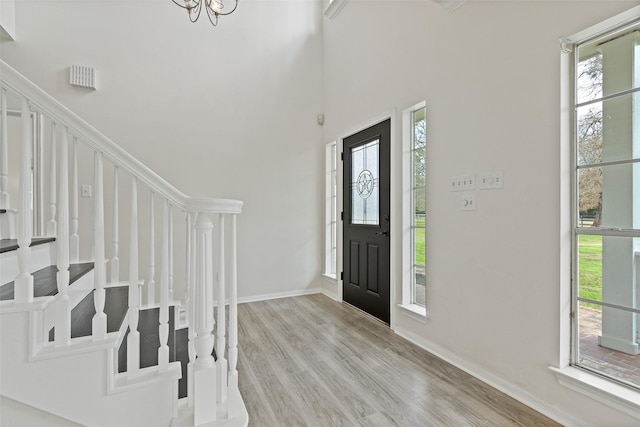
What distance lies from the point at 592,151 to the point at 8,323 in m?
2.78

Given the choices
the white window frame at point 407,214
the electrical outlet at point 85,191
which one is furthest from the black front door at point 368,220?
the electrical outlet at point 85,191

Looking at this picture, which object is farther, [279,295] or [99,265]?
[279,295]

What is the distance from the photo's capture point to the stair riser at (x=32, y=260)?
4.69 feet

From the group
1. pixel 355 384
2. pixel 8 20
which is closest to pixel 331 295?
pixel 355 384

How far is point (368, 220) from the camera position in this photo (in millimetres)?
3373

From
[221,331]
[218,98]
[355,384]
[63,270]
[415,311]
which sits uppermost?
[218,98]

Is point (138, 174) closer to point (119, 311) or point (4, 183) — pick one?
point (4, 183)

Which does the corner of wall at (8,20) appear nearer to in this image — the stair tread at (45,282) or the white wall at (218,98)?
the white wall at (218,98)

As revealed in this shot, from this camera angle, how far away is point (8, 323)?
1.15 metres

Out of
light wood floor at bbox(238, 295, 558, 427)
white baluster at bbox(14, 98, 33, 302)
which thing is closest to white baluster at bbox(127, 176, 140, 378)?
white baluster at bbox(14, 98, 33, 302)

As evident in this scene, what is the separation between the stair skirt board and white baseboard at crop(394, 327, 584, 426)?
Answer: 2.60 m

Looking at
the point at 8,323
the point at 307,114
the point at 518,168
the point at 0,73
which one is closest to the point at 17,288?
the point at 8,323

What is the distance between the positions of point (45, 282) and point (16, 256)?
273mm

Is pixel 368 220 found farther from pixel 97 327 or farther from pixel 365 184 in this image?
pixel 97 327
